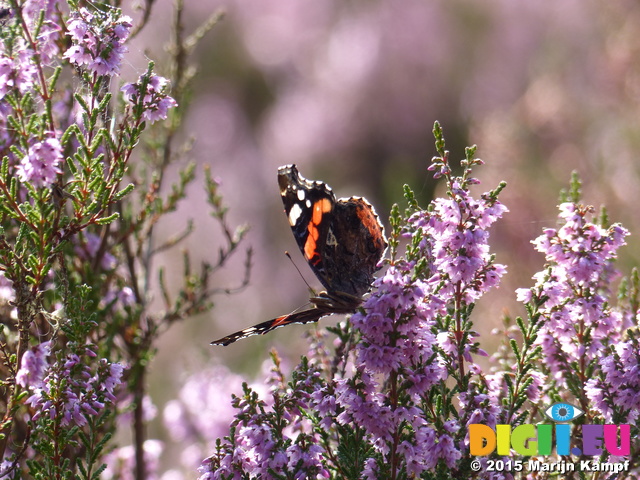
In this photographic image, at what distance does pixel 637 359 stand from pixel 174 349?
8.96m

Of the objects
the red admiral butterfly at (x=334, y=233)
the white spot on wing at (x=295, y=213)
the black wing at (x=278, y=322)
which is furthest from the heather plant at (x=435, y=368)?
the white spot on wing at (x=295, y=213)

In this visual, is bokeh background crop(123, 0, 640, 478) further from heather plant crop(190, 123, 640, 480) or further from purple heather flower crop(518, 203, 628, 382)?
heather plant crop(190, 123, 640, 480)

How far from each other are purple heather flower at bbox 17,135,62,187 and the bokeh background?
4.41m

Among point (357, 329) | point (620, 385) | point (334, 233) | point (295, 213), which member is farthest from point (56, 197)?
point (620, 385)

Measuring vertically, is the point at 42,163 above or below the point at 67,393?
above

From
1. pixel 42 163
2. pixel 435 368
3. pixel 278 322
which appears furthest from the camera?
pixel 278 322

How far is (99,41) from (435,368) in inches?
63.7

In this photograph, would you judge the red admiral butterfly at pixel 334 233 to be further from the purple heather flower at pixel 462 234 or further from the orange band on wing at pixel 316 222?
the purple heather flower at pixel 462 234

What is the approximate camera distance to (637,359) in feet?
7.99

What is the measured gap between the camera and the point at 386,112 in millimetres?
12727

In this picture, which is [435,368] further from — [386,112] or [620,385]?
[386,112]

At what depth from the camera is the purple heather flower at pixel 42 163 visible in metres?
2.24

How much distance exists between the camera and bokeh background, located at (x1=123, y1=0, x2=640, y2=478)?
776 centimetres

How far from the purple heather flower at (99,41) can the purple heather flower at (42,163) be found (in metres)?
Answer: 0.39
